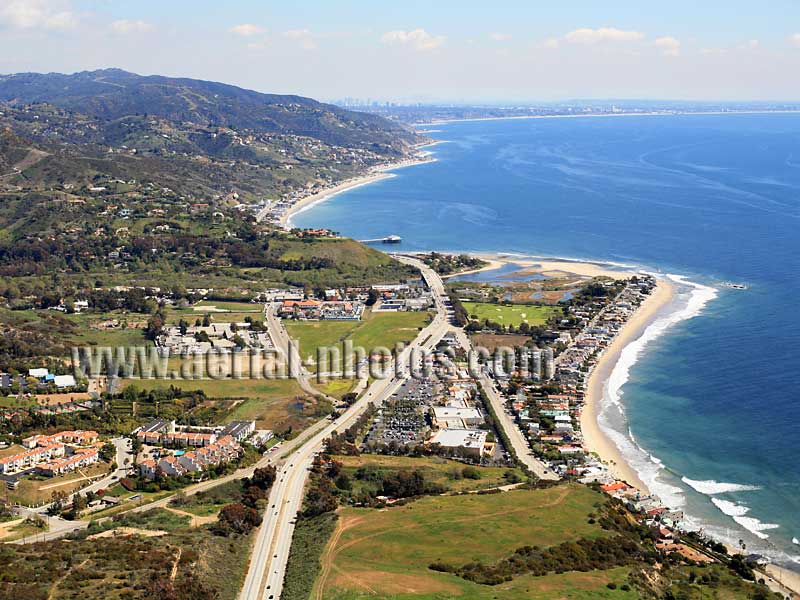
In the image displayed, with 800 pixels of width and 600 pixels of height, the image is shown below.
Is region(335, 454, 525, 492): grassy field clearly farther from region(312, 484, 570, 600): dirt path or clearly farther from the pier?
the pier

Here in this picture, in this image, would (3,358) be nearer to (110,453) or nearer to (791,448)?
(110,453)

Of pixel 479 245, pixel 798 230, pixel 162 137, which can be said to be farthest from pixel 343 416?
pixel 162 137

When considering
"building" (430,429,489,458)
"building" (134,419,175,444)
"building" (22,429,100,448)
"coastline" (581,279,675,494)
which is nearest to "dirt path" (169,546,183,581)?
"building" (134,419,175,444)

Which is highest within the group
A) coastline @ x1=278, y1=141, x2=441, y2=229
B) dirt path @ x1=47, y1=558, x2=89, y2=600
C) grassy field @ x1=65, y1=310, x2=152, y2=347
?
coastline @ x1=278, y1=141, x2=441, y2=229

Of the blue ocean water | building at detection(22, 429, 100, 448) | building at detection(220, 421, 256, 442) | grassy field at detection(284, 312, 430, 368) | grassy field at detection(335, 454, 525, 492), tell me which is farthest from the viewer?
grassy field at detection(284, 312, 430, 368)

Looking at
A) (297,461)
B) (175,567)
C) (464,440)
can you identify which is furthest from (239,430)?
(175,567)

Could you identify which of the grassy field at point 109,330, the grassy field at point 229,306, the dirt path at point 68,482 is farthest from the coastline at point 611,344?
the grassy field at point 109,330

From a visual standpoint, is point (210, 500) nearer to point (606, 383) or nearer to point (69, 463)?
point (69, 463)
